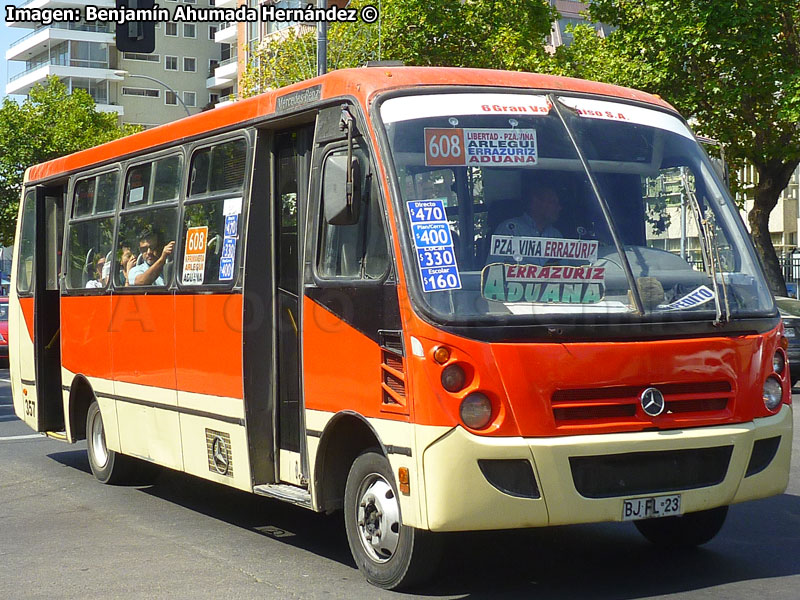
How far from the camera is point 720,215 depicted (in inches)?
292

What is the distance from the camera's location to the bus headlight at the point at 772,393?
7051mm

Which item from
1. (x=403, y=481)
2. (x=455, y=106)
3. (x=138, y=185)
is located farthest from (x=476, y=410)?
(x=138, y=185)

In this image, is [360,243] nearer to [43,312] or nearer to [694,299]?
[694,299]

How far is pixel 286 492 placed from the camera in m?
7.87

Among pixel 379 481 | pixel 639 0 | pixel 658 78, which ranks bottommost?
pixel 379 481

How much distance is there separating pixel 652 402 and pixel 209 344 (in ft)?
11.0

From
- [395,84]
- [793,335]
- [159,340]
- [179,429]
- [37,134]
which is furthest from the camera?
[37,134]

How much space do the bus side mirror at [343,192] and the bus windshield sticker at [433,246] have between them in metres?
0.32

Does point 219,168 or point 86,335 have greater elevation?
point 219,168

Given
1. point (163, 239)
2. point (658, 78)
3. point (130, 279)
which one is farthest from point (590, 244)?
point (658, 78)

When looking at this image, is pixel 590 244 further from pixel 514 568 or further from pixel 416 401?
pixel 514 568

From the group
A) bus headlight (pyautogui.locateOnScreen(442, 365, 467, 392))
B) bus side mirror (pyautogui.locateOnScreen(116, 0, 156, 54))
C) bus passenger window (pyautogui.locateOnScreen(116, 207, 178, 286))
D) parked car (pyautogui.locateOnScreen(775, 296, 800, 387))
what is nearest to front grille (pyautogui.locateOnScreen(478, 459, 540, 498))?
bus headlight (pyautogui.locateOnScreen(442, 365, 467, 392))

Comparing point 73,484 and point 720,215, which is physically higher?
point 720,215

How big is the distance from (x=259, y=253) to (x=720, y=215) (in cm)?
282
